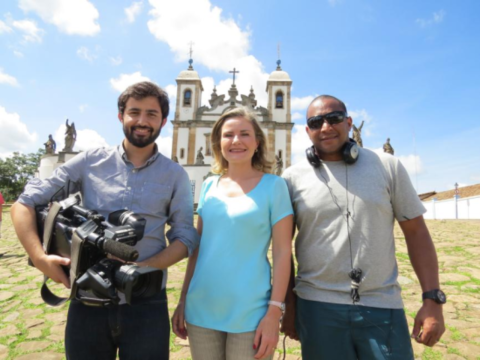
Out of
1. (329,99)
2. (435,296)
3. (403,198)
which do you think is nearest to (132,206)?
(329,99)

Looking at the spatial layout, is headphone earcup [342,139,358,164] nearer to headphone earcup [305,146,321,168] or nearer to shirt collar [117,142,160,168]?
headphone earcup [305,146,321,168]

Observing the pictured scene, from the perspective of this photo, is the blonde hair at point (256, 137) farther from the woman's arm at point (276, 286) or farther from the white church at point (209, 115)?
the white church at point (209, 115)

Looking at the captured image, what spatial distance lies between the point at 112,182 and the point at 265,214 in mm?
924

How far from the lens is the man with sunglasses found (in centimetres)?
169

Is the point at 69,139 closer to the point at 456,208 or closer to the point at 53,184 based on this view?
the point at 53,184

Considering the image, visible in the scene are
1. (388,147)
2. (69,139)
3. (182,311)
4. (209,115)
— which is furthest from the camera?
(209,115)

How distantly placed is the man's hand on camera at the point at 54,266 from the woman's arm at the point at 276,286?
3.22 feet

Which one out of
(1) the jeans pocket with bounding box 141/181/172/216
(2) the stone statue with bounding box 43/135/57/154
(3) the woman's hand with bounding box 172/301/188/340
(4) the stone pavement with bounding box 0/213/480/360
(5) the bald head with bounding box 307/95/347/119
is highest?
(2) the stone statue with bounding box 43/135/57/154

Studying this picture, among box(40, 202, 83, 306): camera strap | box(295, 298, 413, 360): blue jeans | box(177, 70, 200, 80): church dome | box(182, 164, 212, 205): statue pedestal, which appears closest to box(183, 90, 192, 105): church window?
box(177, 70, 200, 80): church dome

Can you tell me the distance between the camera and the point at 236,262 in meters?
1.67

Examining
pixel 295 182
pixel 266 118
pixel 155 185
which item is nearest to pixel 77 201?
pixel 155 185

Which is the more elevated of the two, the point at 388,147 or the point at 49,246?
the point at 388,147

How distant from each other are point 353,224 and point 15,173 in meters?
52.4

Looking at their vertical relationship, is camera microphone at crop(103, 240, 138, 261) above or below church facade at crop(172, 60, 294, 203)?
below
